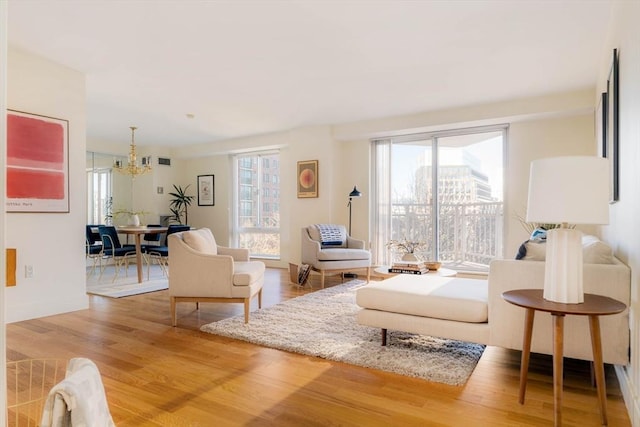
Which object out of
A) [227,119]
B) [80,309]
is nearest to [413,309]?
[80,309]

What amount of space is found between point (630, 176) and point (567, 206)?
61 cm

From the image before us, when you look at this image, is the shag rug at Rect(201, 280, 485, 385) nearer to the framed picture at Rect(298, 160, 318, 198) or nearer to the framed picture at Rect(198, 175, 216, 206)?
the framed picture at Rect(298, 160, 318, 198)

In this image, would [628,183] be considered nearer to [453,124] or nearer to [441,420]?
[441,420]

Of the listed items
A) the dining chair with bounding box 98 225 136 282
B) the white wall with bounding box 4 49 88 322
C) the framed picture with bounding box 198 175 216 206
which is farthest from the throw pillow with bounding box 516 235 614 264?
the framed picture with bounding box 198 175 216 206

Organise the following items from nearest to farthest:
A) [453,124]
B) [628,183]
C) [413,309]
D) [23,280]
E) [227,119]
A: [628,183] < [413,309] < [23,280] < [453,124] < [227,119]

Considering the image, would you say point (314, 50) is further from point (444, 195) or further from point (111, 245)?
point (111, 245)

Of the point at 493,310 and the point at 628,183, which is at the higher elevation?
the point at 628,183

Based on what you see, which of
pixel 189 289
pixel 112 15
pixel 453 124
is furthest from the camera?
pixel 453 124

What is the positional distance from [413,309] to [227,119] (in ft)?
14.7

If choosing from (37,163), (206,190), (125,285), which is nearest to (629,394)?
(37,163)

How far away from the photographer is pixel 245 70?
399 centimetres

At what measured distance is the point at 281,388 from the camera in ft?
7.25

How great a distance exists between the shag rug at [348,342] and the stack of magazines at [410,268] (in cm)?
61

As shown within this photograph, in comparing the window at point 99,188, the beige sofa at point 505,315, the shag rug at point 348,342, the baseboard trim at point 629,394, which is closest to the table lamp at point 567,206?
the beige sofa at point 505,315
